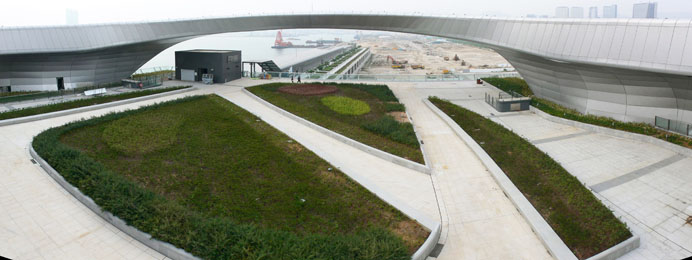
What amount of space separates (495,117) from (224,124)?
1522cm

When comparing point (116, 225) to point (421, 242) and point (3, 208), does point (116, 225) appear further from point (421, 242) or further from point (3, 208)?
point (421, 242)

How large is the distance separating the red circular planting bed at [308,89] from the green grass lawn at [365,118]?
65 cm

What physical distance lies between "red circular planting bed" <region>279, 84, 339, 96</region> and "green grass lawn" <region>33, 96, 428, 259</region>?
9.87m

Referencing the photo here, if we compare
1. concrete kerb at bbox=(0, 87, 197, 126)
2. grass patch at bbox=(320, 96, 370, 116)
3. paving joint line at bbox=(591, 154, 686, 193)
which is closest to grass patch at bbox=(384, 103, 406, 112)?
grass patch at bbox=(320, 96, 370, 116)

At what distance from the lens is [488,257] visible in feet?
28.9

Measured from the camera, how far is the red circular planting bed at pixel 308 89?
88.2ft

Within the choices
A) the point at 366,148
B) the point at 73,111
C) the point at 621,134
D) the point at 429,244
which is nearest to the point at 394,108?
the point at 366,148

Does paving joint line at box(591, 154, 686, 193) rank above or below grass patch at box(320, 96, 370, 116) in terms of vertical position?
below

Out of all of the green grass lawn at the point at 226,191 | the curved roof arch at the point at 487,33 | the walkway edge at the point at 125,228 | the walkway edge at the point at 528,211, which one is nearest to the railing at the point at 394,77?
the curved roof arch at the point at 487,33

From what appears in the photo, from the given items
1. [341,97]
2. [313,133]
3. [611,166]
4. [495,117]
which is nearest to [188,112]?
[313,133]

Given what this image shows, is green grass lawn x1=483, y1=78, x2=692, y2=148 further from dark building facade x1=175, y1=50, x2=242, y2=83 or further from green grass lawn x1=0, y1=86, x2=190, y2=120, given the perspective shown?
green grass lawn x1=0, y1=86, x2=190, y2=120

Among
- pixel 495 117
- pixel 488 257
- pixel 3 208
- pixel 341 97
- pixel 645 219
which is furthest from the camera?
pixel 341 97

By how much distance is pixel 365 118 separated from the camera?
20.4 meters

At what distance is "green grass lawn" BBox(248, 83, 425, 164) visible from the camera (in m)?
16.2
